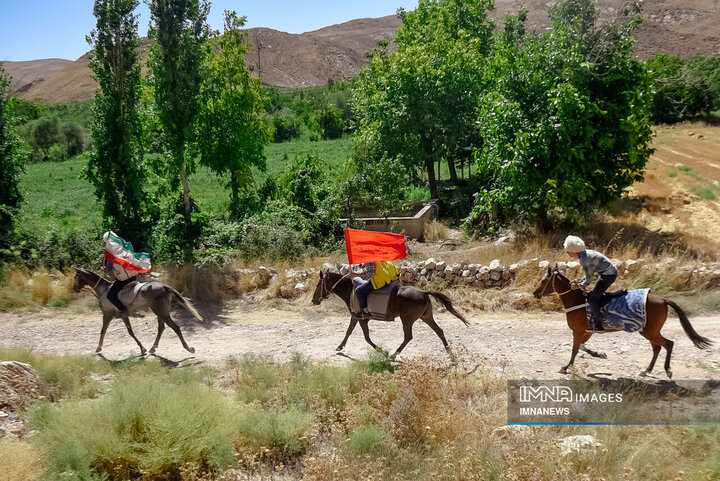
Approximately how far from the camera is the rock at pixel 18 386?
8641 millimetres

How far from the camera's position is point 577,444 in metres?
6.64

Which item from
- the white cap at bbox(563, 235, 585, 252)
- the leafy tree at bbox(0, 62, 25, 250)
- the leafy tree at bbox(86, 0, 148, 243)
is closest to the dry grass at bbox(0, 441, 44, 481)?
the white cap at bbox(563, 235, 585, 252)

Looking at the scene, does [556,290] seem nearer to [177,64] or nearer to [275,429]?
[275,429]

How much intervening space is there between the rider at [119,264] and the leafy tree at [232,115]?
1145 cm

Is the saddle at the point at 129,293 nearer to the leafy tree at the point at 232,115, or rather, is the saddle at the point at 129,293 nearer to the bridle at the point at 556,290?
the bridle at the point at 556,290

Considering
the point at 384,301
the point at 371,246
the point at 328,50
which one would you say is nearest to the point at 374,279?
the point at 384,301

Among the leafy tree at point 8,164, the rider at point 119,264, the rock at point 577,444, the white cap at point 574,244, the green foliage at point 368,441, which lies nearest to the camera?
the rock at point 577,444

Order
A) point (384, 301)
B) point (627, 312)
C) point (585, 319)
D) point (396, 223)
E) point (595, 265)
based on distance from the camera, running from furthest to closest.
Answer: point (396, 223)
point (384, 301)
point (585, 319)
point (595, 265)
point (627, 312)

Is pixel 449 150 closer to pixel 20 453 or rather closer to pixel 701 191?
pixel 701 191

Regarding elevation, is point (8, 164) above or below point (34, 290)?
above

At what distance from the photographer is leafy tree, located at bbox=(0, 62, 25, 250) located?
1798 centimetres

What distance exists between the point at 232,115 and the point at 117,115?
5896mm

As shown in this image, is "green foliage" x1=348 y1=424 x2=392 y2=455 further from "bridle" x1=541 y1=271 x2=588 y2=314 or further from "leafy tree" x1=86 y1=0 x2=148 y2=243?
"leafy tree" x1=86 y1=0 x2=148 y2=243

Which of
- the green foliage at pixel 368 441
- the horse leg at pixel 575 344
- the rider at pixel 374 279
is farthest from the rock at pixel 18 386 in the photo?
the horse leg at pixel 575 344
